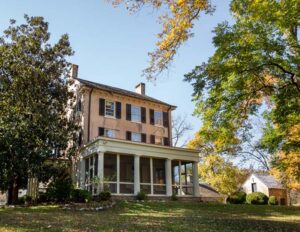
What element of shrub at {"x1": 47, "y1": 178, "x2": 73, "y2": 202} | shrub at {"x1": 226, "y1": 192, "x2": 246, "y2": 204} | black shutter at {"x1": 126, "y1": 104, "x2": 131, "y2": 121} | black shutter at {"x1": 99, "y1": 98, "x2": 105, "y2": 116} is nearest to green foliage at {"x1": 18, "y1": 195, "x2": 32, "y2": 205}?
shrub at {"x1": 47, "y1": 178, "x2": 73, "y2": 202}

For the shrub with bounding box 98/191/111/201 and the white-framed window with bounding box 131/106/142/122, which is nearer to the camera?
the shrub with bounding box 98/191/111/201

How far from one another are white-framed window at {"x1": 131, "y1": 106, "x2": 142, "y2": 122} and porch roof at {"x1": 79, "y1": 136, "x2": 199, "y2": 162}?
5563 mm

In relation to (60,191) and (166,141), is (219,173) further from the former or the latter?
(60,191)

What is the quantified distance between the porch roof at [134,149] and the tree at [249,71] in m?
8.80

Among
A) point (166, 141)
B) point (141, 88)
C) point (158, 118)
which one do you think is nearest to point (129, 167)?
point (166, 141)

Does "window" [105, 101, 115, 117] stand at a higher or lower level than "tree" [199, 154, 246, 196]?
Result: higher

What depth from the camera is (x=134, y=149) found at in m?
23.9

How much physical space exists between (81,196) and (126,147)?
4.87 metres

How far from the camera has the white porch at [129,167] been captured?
22562mm

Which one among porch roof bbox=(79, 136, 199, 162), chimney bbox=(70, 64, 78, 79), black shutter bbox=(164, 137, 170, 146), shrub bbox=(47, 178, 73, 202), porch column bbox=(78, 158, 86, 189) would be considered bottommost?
shrub bbox=(47, 178, 73, 202)

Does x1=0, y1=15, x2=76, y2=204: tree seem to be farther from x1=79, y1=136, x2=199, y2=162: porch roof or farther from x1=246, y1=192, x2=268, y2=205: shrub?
x1=246, y1=192, x2=268, y2=205: shrub

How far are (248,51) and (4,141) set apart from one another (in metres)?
16.7

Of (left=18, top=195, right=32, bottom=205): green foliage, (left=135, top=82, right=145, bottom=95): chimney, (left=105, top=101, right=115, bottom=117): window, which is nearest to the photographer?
(left=18, top=195, right=32, bottom=205): green foliage

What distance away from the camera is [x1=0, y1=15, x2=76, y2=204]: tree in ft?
72.8
